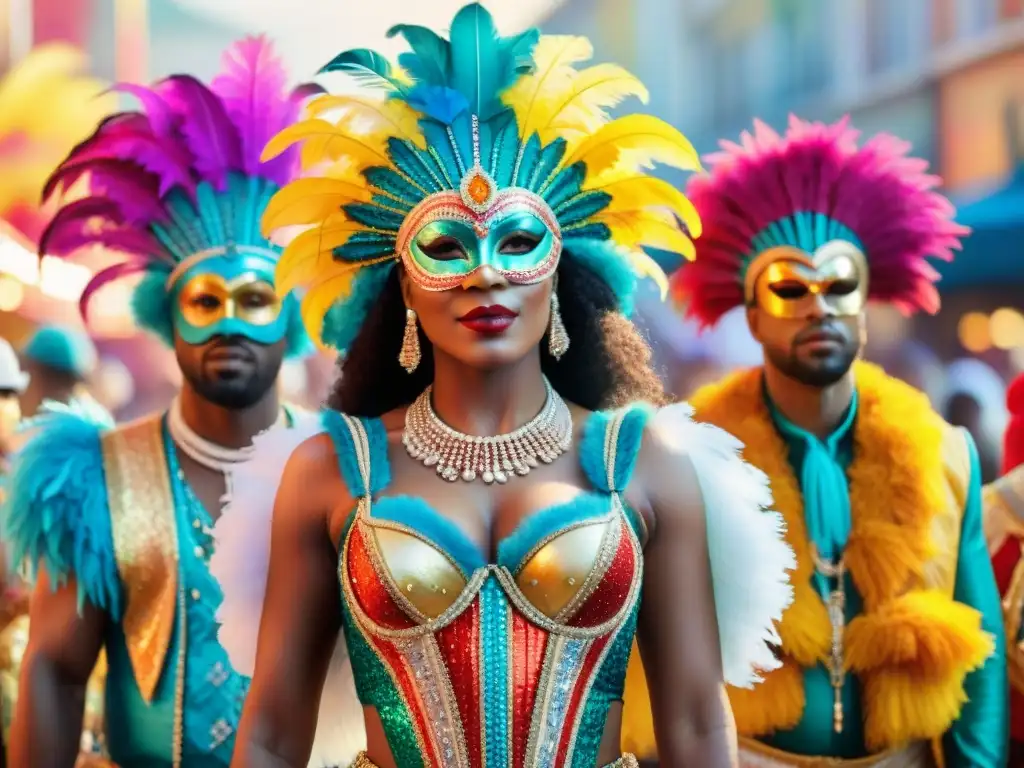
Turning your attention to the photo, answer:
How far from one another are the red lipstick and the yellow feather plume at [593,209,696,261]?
280mm

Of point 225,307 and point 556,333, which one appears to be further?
point 225,307

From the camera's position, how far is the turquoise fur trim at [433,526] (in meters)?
1.89

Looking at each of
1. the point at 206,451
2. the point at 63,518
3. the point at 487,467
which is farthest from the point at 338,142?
the point at 63,518

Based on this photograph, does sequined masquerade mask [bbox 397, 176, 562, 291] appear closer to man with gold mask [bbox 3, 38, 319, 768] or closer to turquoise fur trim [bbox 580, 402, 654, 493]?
turquoise fur trim [bbox 580, 402, 654, 493]

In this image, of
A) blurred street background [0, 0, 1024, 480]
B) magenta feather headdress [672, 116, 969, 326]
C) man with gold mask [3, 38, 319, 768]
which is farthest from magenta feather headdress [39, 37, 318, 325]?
blurred street background [0, 0, 1024, 480]

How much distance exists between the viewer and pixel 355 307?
2168 mm

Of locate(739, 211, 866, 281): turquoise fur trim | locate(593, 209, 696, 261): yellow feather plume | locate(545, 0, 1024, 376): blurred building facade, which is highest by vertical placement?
locate(545, 0, 1024, 376): blurred building facade

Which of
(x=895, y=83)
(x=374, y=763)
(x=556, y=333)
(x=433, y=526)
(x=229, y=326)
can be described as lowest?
(x=374, y=763)

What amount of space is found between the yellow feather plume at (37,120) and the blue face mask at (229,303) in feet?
4.08

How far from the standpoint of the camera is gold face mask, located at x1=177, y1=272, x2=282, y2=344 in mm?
2857

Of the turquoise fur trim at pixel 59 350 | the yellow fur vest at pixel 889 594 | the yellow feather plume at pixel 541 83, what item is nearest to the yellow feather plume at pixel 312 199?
the yellow feather plume at pixel 541 83

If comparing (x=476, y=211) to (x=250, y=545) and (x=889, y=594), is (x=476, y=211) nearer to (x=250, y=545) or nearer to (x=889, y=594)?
(x=250, y=545)

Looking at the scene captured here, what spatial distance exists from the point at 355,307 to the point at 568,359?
38 cm

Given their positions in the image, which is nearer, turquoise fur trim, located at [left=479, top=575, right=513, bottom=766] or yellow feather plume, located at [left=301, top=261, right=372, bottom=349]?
turquoise fur trim, located at [left=479, top=575, right=513, bottom=766]
